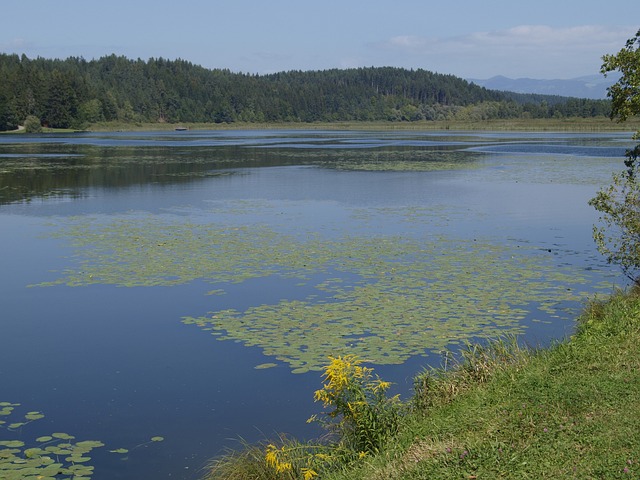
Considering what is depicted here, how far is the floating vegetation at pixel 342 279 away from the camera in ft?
46.3

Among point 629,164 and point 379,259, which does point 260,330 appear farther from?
point 629,164

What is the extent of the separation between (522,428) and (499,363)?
297 cm

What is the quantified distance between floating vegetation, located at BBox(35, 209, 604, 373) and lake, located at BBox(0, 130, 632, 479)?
61 mm

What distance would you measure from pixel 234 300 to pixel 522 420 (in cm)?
931

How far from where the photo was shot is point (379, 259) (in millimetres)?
20953

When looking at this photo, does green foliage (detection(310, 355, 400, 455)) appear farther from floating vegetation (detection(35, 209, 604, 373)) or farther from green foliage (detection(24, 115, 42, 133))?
green foliage (detection(24, 115, 42, 133))

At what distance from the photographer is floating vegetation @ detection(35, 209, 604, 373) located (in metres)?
14.1

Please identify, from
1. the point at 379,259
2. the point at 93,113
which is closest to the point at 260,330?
the point at 379,259

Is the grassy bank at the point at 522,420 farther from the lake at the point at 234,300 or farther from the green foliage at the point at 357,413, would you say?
the lake at the point at 234,300

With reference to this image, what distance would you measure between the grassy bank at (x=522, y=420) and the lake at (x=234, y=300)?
130 centimetres

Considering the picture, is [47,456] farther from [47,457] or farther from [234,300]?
[234,300]

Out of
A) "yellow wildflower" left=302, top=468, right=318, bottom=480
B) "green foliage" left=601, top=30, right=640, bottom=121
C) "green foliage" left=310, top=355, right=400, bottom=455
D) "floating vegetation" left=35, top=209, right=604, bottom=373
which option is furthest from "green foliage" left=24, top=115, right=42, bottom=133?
"yellow wildflower" left=302, top=468, right=318, bottom=480

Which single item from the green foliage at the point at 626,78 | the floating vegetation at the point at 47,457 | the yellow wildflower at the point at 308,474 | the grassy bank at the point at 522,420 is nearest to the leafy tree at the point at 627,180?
the green foliage at the point at 626,78

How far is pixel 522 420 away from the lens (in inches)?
332
